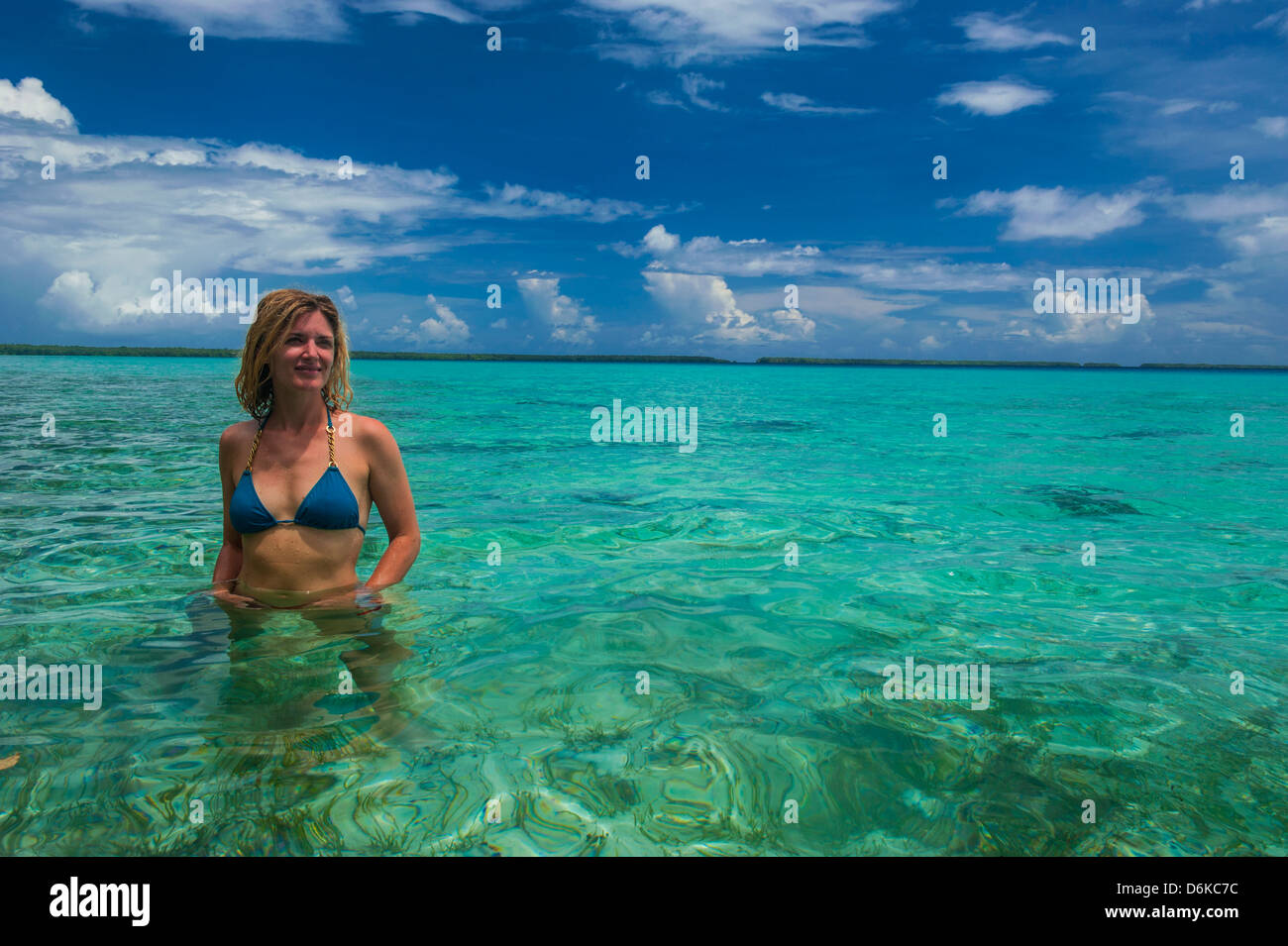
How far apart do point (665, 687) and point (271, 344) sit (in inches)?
126

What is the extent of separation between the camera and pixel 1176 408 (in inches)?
1783

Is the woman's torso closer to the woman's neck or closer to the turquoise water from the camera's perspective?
the woman's neck

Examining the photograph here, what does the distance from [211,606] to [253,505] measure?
1407 mm

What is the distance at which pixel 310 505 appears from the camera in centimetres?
456

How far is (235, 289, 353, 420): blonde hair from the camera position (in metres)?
4.35

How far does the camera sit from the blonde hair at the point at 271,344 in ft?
14.3

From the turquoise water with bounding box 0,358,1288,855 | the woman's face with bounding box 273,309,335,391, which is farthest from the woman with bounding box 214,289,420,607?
the turquoise water with bounding box 0,358,1288,855

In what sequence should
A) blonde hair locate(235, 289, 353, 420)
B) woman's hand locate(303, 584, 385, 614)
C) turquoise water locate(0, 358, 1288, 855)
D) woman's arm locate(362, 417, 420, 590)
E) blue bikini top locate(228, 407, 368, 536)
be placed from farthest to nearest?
woman's hand locate(303, 584, 385, 614) → woman's arm locate(362, 417, 420, 590) → blue bikini top locate(228, 407, 368, 536) → blonde hair locate(235, 289, 353, 420) → turquoise water locate(0, 358, 1288, 855)

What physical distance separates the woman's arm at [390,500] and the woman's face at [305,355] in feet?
1.39
